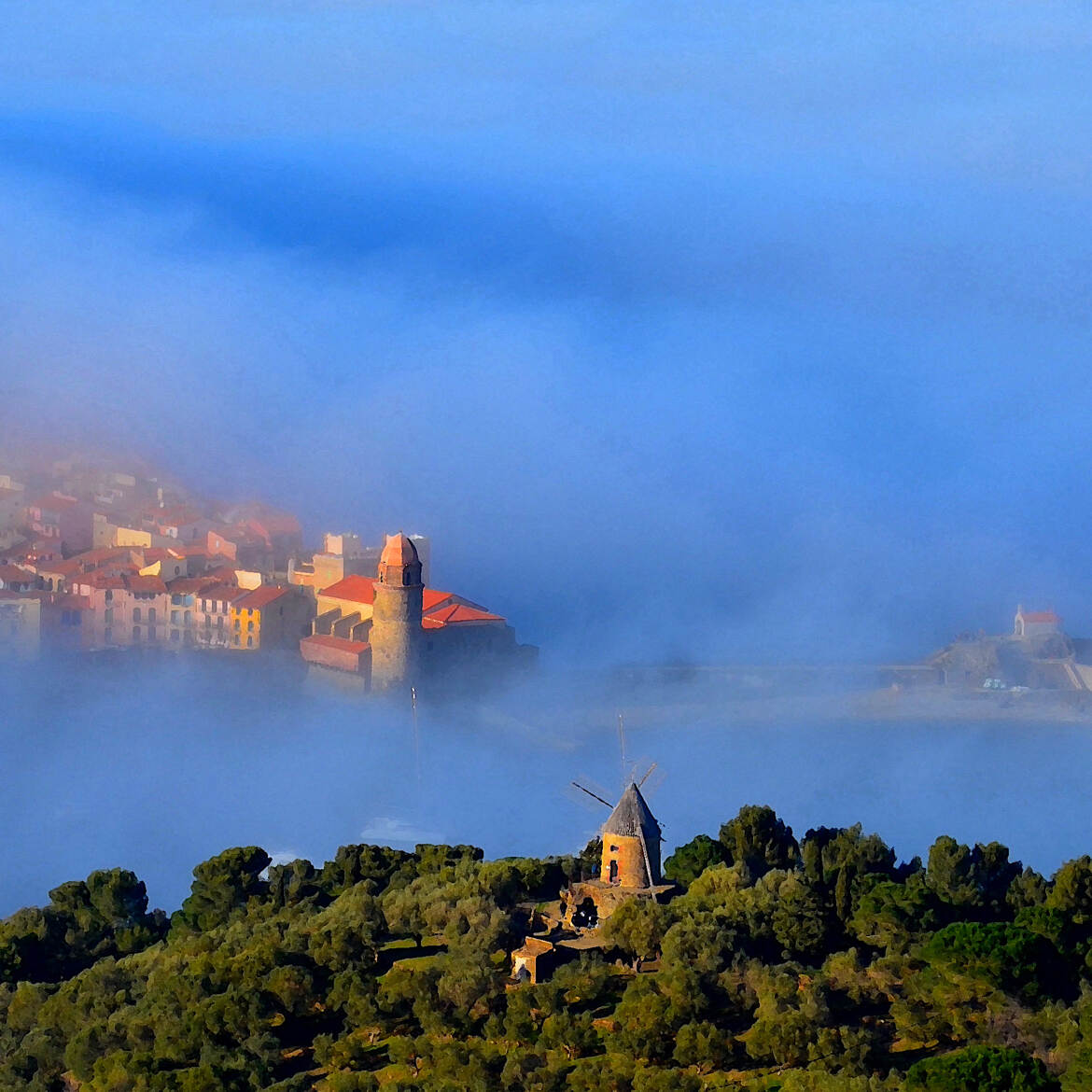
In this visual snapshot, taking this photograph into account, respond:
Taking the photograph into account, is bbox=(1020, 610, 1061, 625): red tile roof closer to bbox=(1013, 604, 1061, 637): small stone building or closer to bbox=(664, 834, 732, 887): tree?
bbox=(1013, 604, 1061, 637): small stone building

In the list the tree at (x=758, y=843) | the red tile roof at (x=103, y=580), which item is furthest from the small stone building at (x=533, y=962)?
the red tile roof at (x=103, y=580)

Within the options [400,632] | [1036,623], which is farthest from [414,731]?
[1036,623]

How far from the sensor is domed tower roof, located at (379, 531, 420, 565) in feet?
149

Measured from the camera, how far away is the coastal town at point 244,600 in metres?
47.2

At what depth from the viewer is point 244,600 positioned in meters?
49.6

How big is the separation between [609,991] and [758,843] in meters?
4.79

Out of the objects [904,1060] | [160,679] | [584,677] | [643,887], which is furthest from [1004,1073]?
[584,677]

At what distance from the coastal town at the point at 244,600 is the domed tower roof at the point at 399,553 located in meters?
→ 0.04

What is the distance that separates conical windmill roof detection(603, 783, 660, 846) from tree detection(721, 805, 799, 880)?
2.09 meters

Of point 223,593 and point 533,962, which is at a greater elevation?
point 223,593

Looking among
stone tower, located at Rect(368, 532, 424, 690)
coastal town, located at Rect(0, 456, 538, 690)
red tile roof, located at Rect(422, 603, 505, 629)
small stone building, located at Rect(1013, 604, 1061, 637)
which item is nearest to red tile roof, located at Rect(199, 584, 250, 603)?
coastal town, located at Rect(0, 456, 538, 690)

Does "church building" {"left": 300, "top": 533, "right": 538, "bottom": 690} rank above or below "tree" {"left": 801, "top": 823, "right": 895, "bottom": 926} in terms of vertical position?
above

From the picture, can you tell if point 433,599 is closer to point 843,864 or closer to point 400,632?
point 400,632

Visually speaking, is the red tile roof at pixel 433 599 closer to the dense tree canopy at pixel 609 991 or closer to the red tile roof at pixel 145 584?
the red tile roof at pixel 145 584
